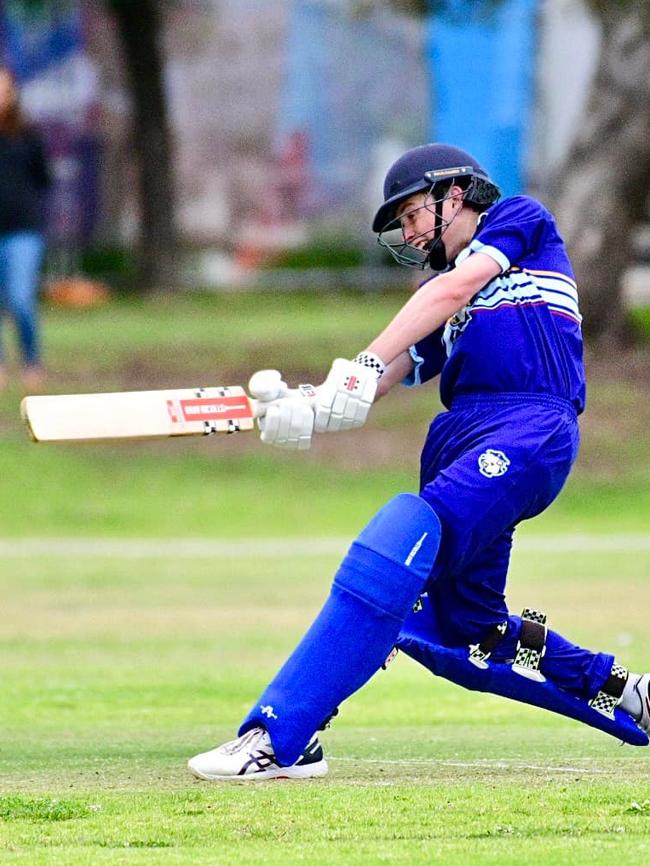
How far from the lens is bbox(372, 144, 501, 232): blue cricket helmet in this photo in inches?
215

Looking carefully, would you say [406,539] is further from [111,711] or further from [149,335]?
[149,335]

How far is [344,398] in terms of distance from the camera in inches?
200

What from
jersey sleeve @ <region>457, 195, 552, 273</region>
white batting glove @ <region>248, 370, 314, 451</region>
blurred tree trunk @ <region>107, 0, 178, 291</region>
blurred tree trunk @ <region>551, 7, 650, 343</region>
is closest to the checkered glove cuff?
white batting glove @ <region>248, 370, 314, 451</region>

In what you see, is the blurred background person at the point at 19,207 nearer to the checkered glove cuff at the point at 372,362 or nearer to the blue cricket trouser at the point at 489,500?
the blue cricket trouser at the point at 489,500

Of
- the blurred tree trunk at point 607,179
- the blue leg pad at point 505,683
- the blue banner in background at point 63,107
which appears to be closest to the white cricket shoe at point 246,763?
the blue leg pad at point 505,683

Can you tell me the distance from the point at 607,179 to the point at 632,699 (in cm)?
1292

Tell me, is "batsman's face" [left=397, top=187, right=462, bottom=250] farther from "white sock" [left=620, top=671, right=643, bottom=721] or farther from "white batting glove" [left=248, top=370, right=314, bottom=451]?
"white sock" [left=620, top=671, right=643, bottom=721]

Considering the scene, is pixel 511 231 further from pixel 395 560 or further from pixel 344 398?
pixel 395 560

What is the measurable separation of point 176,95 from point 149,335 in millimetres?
11983

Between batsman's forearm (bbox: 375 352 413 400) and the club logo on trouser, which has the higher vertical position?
batsman's forearm (bbox: 375 352 413 400)

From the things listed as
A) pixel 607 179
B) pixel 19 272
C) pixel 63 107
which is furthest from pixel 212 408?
pixel 63 107

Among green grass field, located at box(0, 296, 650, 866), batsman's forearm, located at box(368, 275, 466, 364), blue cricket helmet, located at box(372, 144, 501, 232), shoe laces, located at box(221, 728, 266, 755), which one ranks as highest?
blue cricket helmet, located at box(372, 144, 501, 232)

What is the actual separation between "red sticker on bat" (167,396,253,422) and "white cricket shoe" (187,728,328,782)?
0.89 m

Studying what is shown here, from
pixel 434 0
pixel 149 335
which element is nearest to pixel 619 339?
pixel 434 0
